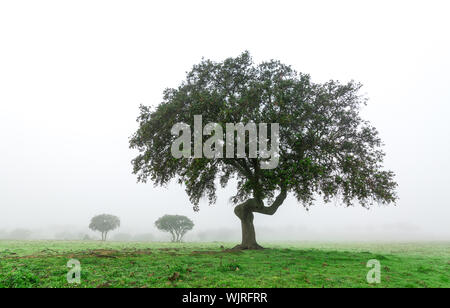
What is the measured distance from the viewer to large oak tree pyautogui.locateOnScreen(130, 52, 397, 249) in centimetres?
2008

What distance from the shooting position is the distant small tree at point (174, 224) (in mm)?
86262

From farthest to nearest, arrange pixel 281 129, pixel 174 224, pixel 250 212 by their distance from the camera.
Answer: pixel 174 224 → pixel 250 212 → pixel 281 129

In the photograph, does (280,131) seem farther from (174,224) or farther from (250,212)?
(174,224)

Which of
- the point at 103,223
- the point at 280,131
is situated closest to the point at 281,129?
the point at 280,131

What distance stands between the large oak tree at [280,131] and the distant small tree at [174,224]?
64.5 metres

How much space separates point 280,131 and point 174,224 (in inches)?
2943

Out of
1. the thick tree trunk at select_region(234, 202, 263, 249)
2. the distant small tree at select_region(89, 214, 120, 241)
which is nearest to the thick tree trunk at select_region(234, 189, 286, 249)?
the thick tree trunk at select_region(234, 202, 263, 249)

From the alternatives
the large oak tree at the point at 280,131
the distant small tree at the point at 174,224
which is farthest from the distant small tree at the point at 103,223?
the large oak tree at the point at 280,131

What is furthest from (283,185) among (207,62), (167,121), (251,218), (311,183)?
(207,62)

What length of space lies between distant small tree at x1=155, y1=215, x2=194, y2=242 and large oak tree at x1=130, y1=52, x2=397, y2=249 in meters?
64.5

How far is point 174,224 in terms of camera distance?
8700 cm

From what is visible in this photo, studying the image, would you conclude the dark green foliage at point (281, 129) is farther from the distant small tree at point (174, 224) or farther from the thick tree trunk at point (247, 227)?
the distant small tree at point (174, 224)

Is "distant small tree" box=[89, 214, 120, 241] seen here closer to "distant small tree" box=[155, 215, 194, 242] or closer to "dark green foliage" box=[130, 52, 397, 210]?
"distant small tree" box=[155, 215, 194, 242]

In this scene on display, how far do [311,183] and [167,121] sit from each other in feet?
45.1
